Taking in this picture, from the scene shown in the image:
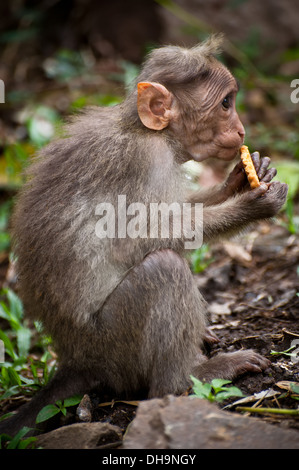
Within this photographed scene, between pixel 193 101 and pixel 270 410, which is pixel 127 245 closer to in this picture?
pixel 193 101

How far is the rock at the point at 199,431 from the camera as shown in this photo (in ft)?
11.1

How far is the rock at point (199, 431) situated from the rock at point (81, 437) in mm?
407

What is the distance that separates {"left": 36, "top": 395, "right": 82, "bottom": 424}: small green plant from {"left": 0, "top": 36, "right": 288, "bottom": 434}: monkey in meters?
0.08

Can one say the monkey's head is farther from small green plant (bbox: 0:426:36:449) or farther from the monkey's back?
small green plant (bbox: 0:426:36:449)

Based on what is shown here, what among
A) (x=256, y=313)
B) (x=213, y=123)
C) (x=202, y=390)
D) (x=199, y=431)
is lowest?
(x=199, y=431)

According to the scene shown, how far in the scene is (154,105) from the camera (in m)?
4.96

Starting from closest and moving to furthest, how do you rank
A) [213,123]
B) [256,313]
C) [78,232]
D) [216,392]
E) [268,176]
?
[216,392] → [78,232] → [268,176] → [213,123] → [256,313]

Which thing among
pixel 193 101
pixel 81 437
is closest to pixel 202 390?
pixel 81 437

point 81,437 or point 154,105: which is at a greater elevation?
point 154,105

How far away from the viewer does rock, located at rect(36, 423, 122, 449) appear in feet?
12.5

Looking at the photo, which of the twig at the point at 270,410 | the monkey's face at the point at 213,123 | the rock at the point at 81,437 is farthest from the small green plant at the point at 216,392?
Result: the monkey's face at the point at 213,123

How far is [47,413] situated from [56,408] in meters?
→ 0.08

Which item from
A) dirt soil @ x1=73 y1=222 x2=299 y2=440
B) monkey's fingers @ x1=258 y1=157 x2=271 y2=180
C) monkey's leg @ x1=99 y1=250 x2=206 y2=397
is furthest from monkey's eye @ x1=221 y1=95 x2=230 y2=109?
dirt soil @ x1=73 y1=222 x2=299 y2=440

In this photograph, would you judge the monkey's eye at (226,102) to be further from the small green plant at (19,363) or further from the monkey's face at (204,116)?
the small green plant at (19,363)
